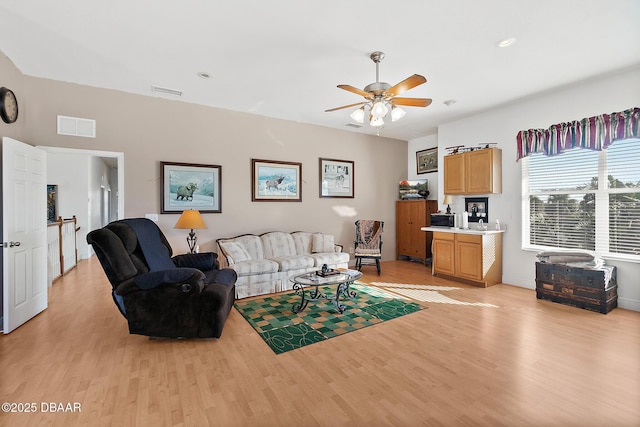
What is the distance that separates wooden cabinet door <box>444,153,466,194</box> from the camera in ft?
17.4

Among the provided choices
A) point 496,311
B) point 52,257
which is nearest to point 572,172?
point 496,311

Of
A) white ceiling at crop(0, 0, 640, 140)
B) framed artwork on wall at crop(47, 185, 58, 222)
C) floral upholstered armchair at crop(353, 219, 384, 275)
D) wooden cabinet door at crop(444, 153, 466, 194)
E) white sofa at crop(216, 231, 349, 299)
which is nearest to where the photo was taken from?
white ceiling at crop(0, 0, 640, 140)

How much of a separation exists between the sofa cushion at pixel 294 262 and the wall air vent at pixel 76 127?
322cm

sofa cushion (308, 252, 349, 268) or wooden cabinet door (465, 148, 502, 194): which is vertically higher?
wooden cabinet door (465, 148, 502, 194)

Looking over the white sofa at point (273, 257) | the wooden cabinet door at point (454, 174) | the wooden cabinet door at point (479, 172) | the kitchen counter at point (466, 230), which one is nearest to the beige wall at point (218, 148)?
the white sofa at point (273, 257)

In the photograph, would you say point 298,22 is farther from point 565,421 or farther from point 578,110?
point 578,110

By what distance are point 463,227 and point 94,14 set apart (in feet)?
18.7

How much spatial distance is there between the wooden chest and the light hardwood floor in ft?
0.65

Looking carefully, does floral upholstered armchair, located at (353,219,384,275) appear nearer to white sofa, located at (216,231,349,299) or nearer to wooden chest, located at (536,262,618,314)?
white sofa, located at (216,231,349,299)

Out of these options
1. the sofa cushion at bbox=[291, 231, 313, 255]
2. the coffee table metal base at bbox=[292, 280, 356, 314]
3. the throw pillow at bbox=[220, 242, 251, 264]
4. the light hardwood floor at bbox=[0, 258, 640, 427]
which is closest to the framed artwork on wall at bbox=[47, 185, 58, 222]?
the light hardwood floor at bbox=[0, 258, 640, 427]

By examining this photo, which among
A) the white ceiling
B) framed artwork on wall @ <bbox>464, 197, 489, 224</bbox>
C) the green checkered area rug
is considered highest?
the white ceiling

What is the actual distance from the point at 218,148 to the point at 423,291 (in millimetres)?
4100

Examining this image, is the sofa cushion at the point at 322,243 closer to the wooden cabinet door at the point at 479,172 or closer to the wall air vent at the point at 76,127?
the wooden cabinet door at the point at 479,172

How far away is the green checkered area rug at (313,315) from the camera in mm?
2922
